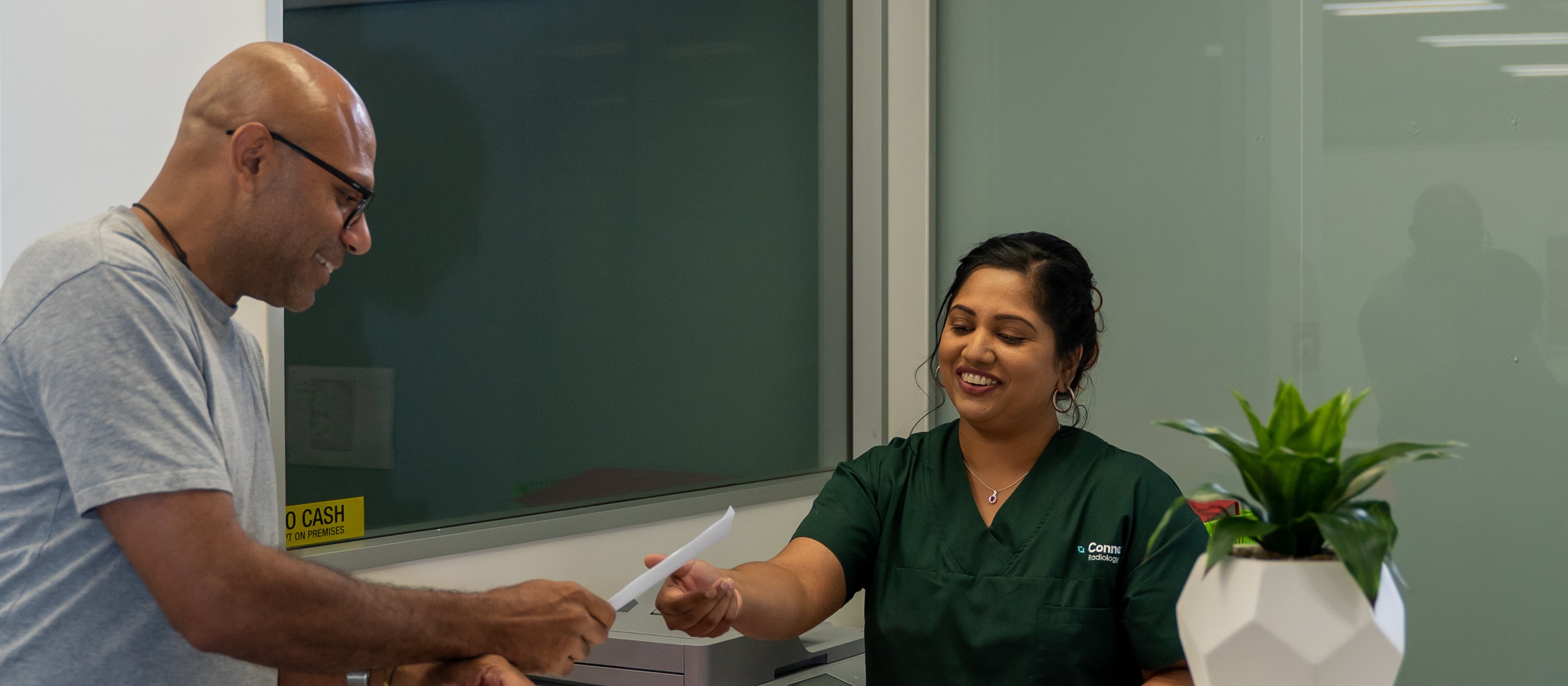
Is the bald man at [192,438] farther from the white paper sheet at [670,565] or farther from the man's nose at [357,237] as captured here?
the white paper sheet at [670,565]

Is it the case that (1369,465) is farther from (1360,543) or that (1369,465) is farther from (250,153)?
(250,153)

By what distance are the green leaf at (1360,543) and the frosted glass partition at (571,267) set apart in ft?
4.68

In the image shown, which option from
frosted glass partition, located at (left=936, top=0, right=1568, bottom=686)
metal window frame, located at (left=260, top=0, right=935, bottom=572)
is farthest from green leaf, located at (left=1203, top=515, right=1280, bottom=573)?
metal window frame, located at (left=260, top=0, right=935, bottom=572)

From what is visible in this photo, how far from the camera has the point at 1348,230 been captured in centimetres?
260

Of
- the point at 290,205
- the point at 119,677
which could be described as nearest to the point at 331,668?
the point at 119,677

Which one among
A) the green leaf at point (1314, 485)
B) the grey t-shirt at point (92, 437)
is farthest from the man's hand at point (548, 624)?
the green leaf at point (1314, 485)

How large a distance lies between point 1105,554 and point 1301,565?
2.23 ft

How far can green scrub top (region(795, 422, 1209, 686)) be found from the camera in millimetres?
1629

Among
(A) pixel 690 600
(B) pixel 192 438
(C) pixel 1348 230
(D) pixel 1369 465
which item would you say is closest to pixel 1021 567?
(A) pixel 690 600

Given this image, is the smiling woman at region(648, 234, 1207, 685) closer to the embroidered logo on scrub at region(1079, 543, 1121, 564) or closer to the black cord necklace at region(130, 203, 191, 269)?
the embroidered logo on scrub at region(1079, 543, 1121, 564)

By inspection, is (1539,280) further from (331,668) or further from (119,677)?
(119,677)

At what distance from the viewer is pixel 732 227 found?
2.79 metres

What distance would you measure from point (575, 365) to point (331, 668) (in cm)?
119

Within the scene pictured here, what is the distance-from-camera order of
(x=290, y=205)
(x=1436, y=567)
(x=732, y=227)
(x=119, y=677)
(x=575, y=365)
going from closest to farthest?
(x=119, y=677) < (x=290, y=205) < (x=575, y=365) < (x=1436, y=567) < (x=732, y=227)
